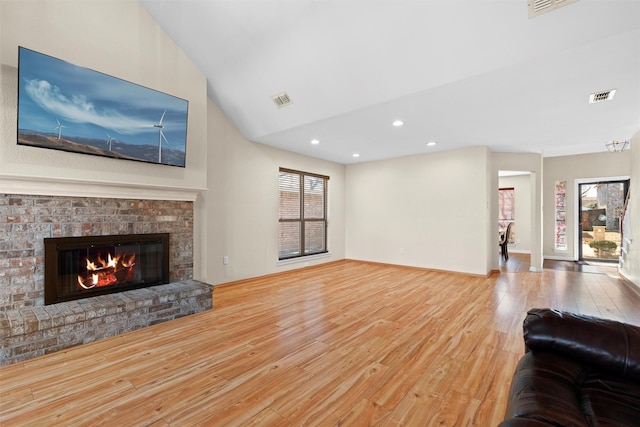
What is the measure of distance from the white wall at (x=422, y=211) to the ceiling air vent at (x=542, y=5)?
3426 mm

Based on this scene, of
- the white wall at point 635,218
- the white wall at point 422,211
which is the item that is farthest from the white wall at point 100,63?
the white wall at point 635,218

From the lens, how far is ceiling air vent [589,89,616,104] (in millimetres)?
3092

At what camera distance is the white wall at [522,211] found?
854 cm

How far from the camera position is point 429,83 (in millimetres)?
3020

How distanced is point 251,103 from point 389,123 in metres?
2.07

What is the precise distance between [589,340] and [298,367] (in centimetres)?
179

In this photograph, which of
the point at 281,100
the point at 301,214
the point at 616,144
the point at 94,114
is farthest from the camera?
the point at 301,214

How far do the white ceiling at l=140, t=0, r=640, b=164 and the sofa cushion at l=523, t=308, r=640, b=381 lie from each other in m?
2.26

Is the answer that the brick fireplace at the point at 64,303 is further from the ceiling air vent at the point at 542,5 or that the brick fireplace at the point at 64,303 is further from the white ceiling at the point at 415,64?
the ceiling air vent at the point at 542,5

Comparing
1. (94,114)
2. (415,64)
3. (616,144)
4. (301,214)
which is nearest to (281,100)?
(415,64)

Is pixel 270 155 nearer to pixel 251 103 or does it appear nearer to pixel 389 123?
pixel 251 103

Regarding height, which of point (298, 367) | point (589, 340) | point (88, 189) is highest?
point (88, 189)

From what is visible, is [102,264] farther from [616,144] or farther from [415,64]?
[616,144]

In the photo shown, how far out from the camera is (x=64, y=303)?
2.75 metres
